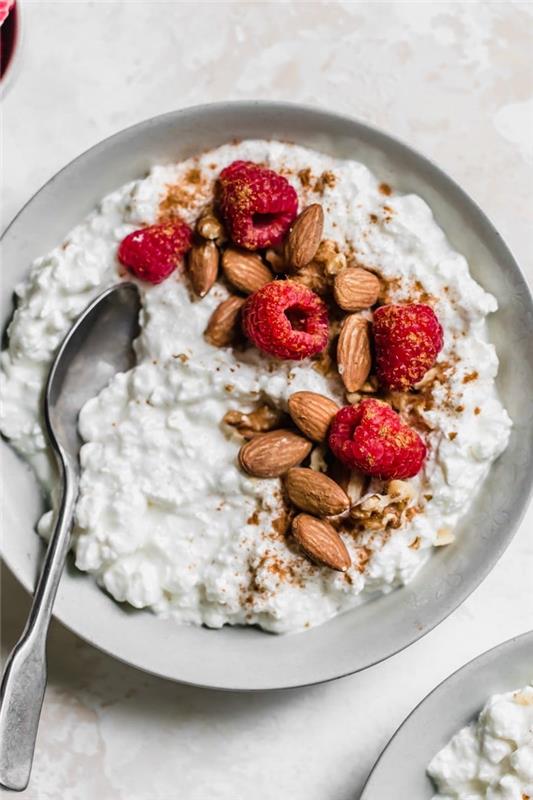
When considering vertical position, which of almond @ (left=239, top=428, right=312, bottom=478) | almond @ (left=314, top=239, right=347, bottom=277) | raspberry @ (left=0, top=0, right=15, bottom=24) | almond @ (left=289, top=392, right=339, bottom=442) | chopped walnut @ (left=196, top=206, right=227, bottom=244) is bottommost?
almond @ (left=239, top=428, right=312, bottom=478)

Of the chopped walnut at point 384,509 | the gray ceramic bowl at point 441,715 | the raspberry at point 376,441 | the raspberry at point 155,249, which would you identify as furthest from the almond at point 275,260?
the gray ceramic bowl at point 441,715

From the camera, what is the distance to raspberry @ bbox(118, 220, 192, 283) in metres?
1.50

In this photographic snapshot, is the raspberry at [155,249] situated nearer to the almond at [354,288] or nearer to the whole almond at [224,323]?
the whole almond at [224,323]

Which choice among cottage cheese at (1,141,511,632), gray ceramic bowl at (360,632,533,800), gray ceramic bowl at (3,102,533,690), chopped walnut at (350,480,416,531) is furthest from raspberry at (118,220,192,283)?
gray ceramic bowl at (360,632,533,800)

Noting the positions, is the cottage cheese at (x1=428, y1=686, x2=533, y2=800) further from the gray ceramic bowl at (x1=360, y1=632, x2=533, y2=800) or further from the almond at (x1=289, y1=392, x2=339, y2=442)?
the almond at (x1=289, y1=392, x2=339, y2=442)

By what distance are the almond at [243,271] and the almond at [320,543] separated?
362mm

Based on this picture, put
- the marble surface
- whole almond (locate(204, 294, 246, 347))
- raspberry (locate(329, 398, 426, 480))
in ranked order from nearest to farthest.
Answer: raspberry (locate(329, 398, 426, 480)) < whole almond (locate(204, 294, 246, 347)) < the marble surface

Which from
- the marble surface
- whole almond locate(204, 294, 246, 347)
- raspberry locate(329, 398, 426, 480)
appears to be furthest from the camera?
the marble surface

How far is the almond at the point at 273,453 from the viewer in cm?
147

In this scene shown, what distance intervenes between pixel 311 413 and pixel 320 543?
0.19 metres

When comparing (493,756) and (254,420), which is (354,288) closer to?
(254,420)

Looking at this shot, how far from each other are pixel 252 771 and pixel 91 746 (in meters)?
0.28

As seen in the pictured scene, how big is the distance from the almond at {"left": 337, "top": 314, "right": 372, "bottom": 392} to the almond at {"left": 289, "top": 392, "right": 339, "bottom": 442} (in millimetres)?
50

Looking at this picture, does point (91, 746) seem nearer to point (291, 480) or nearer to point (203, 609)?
point (203, 609)
